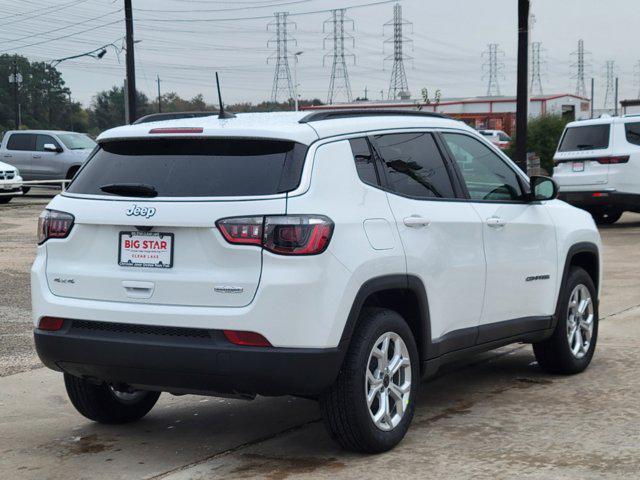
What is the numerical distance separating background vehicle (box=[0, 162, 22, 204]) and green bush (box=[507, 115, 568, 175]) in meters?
13.5

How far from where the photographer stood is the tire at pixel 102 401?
6.09 metres

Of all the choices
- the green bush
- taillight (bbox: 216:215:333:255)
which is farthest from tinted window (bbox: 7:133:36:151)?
taillight (bbox: 216:215:333:255)

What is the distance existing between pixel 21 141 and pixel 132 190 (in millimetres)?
27131

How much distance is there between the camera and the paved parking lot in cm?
528

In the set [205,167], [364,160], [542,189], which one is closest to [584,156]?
[542,189]

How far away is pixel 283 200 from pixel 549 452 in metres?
1.83

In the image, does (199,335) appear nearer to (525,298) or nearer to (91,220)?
(91,220)

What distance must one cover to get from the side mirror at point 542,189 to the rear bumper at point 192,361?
2.34 metres

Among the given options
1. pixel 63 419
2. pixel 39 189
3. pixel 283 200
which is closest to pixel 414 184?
pixel 283 200

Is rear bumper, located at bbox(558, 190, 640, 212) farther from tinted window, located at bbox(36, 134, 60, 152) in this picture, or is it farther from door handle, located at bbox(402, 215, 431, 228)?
tinted window, located at bbox(36, 134, 60, 152)

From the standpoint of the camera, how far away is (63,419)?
6.45m

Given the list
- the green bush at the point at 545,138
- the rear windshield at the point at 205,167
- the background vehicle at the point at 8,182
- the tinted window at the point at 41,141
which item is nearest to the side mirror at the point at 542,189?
the rear windshield at the point at 205,167

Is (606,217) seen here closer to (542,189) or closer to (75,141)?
(542,189)

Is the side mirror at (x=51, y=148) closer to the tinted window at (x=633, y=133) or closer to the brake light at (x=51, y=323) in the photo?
the tinted window at (x=633, y=133)
